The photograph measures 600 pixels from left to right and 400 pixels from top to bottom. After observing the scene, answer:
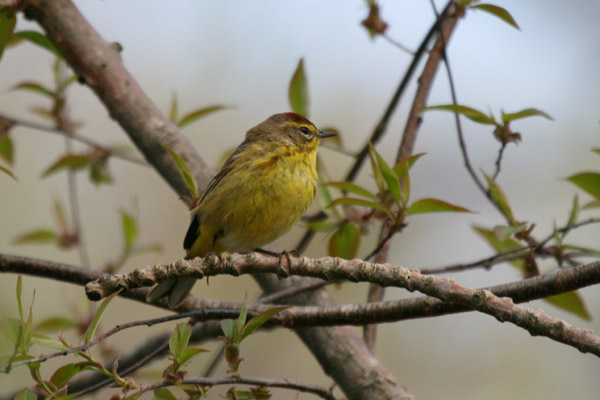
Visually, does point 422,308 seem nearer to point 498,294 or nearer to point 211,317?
point 498,294

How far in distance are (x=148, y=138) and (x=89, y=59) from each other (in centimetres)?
57

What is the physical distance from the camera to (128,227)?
162 inches

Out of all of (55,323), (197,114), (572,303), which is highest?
(197,114)

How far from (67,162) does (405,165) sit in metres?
2.22

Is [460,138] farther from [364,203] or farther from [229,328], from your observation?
[229,328]

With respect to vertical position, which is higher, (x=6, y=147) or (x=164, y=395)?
(x=6, y=147)

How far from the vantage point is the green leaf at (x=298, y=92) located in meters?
3.75

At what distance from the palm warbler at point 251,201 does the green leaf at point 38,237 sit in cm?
87

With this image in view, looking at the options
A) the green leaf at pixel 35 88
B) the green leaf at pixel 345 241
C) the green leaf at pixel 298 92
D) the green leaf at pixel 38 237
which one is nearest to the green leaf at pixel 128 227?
the green leaf at pixel 38 237

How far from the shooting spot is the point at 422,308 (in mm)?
2328

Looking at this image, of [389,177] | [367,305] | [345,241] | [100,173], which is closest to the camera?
[367,305]

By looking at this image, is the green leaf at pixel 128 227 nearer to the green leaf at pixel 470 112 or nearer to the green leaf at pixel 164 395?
the green leaf at pixel 470 112

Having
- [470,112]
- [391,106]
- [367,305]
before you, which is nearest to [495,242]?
[470,112]

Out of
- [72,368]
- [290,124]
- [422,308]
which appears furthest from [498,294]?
[290,124]
